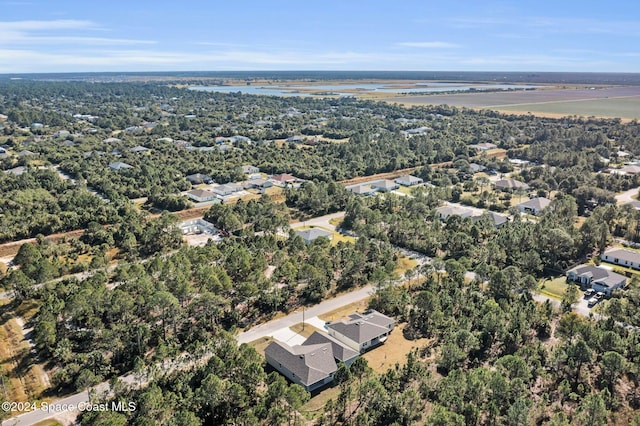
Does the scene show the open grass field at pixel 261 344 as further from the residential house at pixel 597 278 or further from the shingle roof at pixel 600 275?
the shingle roof at pixel 600 275

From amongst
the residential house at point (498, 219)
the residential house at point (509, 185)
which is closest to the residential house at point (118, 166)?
the residential house at point (498, 219)

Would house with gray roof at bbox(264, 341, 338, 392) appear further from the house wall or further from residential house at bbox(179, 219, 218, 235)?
the house wall

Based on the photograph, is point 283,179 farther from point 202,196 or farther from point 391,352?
point 391,352

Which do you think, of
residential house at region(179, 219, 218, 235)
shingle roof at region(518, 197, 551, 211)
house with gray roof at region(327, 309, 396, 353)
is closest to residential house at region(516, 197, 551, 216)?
shingle roof at region(518, 197, 551, 211)

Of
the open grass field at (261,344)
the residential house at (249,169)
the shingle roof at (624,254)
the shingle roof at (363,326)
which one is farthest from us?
the residential house at (249,169)

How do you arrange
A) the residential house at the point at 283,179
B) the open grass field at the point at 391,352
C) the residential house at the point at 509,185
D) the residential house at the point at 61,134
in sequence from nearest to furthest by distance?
the open grass field at the point at 391,352, the residential house at the point at 509,185, the residential house at the point at 283,179, the residential house at the point at 61,134

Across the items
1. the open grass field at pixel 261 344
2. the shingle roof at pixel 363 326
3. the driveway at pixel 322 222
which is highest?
the shingle roof at pixel 363 326

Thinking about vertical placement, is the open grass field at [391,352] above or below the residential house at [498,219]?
below
